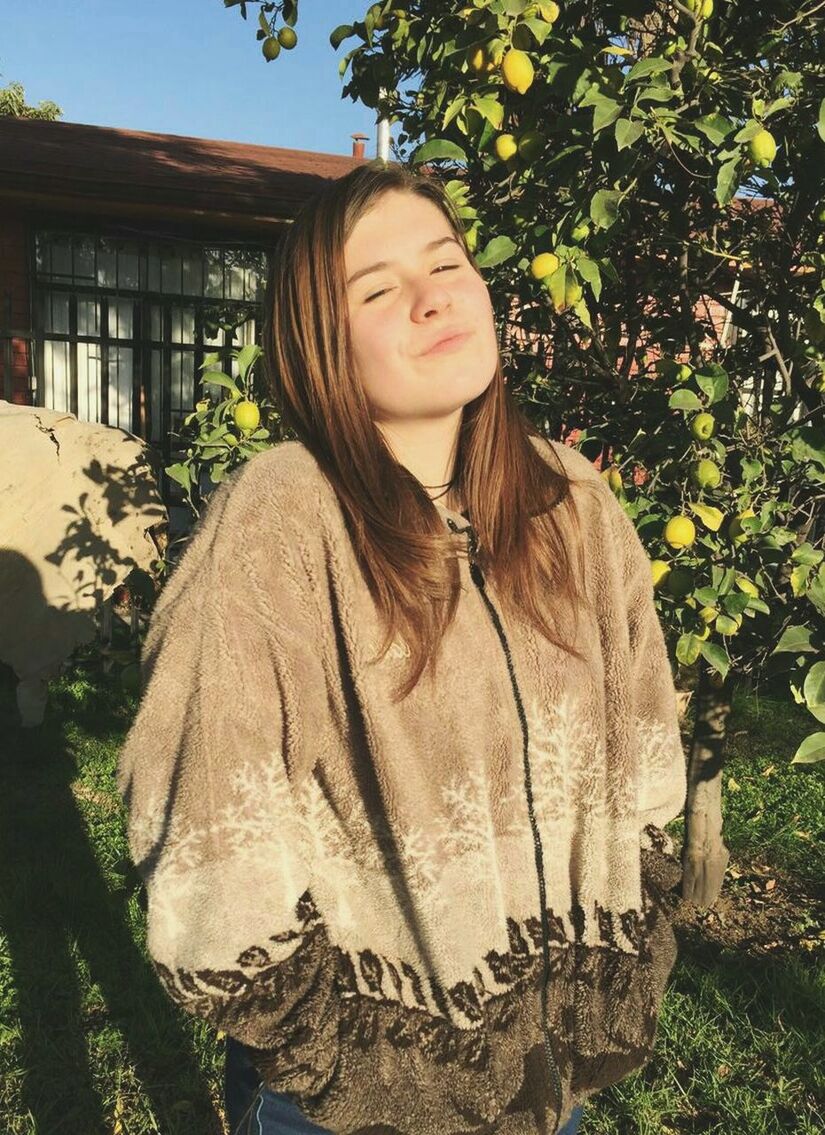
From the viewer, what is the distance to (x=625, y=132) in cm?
173

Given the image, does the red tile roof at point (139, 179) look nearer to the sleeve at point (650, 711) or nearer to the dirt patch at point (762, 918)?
the dirt patch at point (762, 918)

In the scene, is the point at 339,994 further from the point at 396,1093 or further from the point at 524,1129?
the point at 524,1129

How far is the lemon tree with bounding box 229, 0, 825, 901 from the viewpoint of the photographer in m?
1.94

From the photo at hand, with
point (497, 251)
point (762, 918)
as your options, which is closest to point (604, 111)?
point (497, 251)

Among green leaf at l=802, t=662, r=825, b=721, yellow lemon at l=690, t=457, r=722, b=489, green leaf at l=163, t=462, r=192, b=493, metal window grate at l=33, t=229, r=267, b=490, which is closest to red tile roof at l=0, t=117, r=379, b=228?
metal window grate at l=33, t=229, r=267, b=490

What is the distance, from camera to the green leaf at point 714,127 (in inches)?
72.5

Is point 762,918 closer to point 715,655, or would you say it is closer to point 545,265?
point 715,655

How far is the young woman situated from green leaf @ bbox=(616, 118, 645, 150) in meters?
0.39

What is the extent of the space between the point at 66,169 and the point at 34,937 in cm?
627

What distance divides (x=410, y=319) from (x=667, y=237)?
1.50 meters

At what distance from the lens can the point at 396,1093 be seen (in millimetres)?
1267

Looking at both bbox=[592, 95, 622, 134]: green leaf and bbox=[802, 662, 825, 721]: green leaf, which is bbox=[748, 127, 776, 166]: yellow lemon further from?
bbox=[802, 662, 825, 721]: green leaf

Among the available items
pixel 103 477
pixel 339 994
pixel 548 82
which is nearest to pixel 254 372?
pixel 548 82

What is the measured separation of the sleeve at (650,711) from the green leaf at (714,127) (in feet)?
2.52
